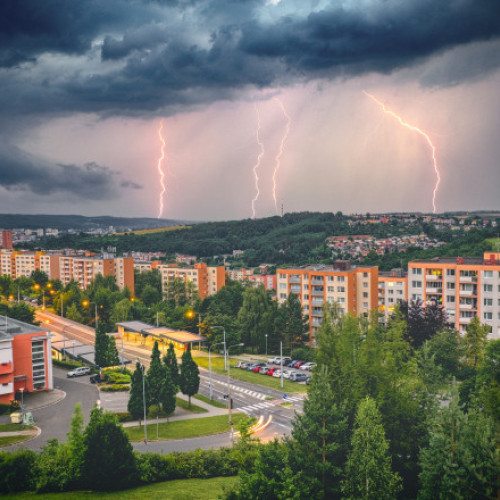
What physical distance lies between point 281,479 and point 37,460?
11.3m

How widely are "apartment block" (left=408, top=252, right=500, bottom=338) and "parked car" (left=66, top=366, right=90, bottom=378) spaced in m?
34.4

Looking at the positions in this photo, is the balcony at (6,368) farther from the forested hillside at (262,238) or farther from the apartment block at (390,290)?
the forested hillside at (262,238)

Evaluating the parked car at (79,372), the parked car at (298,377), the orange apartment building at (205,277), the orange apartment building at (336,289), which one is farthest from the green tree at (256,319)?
the orange apartment building at (205,277)

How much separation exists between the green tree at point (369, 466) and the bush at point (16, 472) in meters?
13.9

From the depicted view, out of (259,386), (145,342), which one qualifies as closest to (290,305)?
(259,386)

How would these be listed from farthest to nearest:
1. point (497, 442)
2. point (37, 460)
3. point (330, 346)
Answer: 1. point (330, 346)
2. point (37, 460)
3. point (497, 442)

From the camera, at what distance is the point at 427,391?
2414cm

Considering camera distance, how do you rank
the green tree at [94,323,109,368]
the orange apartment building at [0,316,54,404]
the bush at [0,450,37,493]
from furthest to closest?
the green tree at [94,323,109,368] → the orange apartment building at [0,316,54,404] → the bush at [0,450,37,493]

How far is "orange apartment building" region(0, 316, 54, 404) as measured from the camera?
127 ft

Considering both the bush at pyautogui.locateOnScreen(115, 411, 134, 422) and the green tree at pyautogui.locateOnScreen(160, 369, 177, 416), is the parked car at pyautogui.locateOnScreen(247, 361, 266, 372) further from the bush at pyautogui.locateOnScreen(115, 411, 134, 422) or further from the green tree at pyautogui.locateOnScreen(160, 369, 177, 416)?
the bush at pyautogui.locateOnScreen(115, 411, 134, 422)

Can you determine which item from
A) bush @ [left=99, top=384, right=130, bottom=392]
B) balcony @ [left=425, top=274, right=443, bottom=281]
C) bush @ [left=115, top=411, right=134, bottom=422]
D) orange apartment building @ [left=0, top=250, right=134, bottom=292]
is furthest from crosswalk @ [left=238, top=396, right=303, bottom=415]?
orange apartment building @ [left=0, top=250, right=134, bottom=292]

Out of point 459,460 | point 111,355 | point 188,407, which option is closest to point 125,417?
point 188,407

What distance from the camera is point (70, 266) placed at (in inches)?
4117

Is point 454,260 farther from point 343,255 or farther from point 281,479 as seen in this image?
point 343,255
